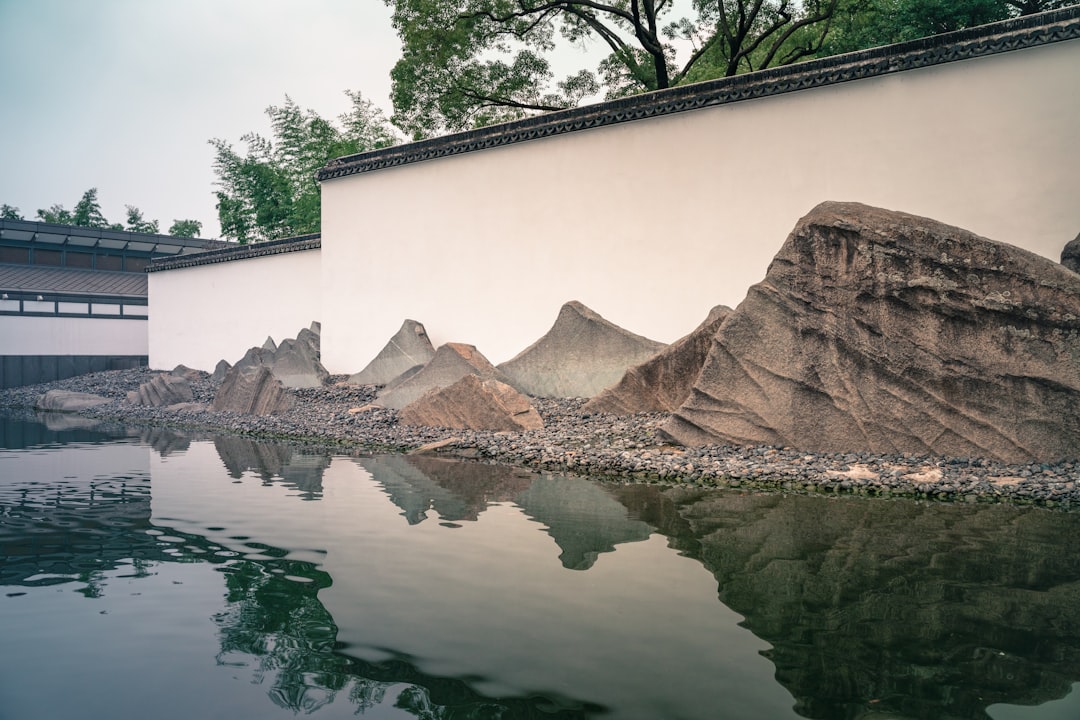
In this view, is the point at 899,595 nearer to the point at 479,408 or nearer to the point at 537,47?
the point at 479,408

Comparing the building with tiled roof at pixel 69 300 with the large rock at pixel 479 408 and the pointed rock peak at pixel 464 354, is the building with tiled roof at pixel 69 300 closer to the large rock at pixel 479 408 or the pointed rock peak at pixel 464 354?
the pointed rock peak at pixel 464 354

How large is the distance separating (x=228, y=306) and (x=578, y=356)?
1100cm

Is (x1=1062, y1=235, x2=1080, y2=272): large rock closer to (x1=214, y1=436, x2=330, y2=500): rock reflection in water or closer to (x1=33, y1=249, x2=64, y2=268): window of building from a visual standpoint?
(x1=214, y1=436, x2=330, y2=500): rock reflection in water

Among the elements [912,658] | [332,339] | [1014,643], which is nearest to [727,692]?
[912,658]

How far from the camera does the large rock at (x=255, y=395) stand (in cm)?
1120

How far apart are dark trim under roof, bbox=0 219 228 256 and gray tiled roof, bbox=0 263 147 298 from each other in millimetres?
881

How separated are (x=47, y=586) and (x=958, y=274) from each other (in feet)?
21.4

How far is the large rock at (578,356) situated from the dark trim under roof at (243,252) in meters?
6.99

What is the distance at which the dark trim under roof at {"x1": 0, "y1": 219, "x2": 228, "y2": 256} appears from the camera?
72.8 feet

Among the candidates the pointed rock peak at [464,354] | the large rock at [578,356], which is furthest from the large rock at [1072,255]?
the pointed rock peak at [464,354]

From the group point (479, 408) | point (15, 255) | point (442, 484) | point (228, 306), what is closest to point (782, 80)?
point (479, 408)

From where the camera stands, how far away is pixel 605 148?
11500 mm

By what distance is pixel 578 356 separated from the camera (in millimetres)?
10477

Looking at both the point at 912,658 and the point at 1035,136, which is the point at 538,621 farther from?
the point at 1035,136
